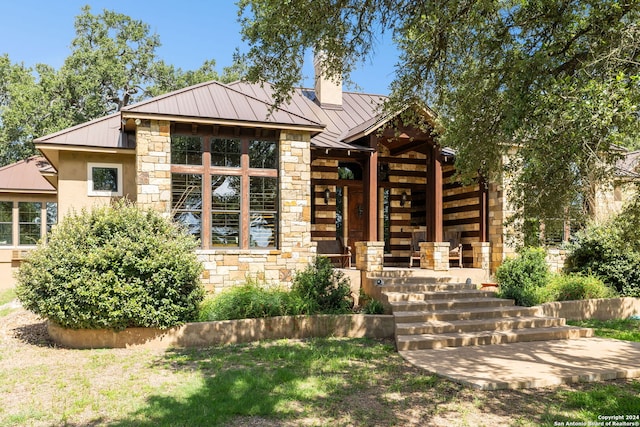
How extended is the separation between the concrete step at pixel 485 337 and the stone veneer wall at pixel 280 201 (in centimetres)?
380

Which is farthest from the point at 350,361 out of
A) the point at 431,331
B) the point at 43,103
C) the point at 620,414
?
the point at 43,103

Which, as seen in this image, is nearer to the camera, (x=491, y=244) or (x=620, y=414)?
(x=620, y=414)

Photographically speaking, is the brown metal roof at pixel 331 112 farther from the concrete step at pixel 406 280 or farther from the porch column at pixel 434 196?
the concrete step at pixel 406 280

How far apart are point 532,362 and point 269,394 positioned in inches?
155

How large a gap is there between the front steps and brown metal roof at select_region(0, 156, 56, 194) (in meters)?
14.2

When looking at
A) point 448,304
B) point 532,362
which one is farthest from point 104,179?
point 532,362

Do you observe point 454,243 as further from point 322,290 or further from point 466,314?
point 322,290

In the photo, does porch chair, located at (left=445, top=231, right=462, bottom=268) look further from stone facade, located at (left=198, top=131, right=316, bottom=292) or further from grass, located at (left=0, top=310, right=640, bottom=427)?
grass, located at (left=0, top=310, right=640, bottom=427)

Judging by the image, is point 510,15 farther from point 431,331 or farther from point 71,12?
point 71,12

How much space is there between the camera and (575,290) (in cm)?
1102

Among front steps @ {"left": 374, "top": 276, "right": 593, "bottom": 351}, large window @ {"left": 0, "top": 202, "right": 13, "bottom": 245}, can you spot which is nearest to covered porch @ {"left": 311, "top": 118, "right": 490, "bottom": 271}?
front steps @ {"left": 374, "top": 276, "right": 593, "bottom": 351}

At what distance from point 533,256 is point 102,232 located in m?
9.87

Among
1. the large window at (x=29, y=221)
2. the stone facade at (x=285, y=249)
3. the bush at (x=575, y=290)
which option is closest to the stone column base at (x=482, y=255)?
the bush at (x=575, y=290)

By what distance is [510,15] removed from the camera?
664cm
